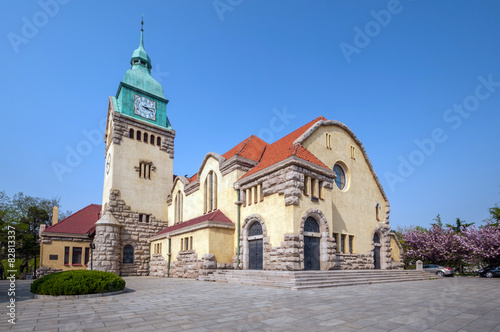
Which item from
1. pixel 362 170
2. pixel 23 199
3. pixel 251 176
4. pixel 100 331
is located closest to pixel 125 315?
pixel 100 331

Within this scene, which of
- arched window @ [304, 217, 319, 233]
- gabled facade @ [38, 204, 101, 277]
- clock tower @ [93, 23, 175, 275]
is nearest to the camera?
arched window @ [304, 217, 319, 233]

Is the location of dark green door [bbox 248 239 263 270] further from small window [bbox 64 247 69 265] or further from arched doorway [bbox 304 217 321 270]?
small window [bbox 64 247 69 265]

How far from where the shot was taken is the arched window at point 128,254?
28202 millimetres

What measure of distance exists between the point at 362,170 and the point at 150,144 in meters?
20.7

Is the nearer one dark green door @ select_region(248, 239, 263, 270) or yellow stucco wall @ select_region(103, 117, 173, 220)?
dark green door @ select_region(248, 239, 263, 270)

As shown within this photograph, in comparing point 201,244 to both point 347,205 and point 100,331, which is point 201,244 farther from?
point 100,331

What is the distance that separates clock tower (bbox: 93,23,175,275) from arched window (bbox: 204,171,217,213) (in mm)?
8082

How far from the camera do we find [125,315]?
803 cm

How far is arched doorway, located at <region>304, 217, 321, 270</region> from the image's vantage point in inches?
710

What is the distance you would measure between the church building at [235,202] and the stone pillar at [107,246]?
3.2 inches

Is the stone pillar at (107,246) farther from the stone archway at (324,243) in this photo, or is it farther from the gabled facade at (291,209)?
the stone archway at (324,243)

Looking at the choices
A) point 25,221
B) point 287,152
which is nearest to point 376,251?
point 287,152

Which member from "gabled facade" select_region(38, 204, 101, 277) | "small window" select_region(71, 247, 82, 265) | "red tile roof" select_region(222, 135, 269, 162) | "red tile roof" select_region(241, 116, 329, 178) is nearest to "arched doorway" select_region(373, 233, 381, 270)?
"red tile roof" select_region(241, 116, 329, 178)

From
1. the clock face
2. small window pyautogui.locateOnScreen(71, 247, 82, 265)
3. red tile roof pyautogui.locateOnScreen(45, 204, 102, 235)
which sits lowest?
small window pyautogui.locateOnScreen(71, 247, 82, 265)
